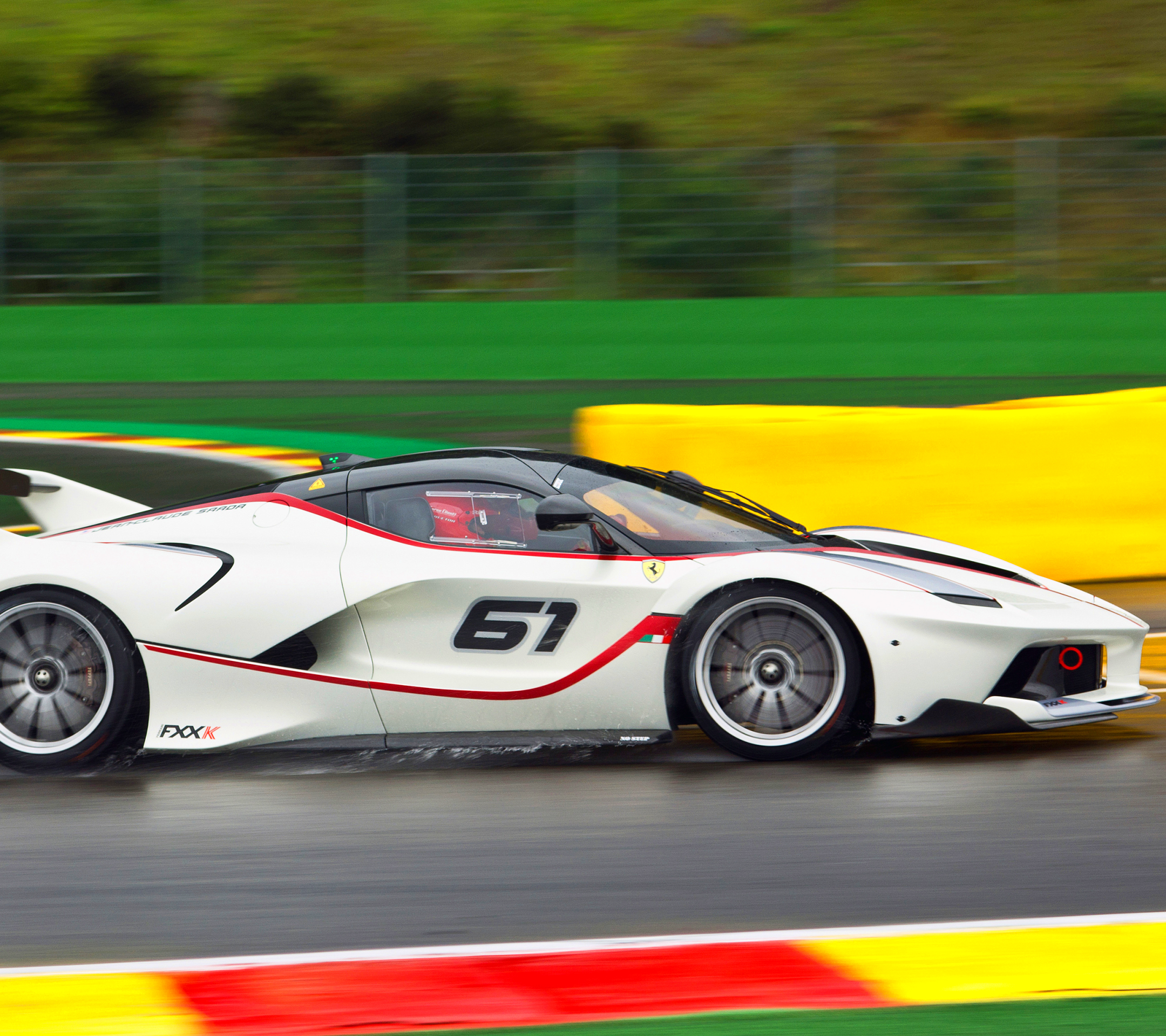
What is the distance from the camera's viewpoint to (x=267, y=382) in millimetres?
15266

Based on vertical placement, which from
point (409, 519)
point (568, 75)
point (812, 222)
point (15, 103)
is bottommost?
point (409, 519)

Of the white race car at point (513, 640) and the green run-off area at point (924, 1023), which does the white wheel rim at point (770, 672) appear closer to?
the white race car at point (513, 640)

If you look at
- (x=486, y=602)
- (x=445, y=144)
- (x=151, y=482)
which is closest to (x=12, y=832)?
(x=486, y=602)

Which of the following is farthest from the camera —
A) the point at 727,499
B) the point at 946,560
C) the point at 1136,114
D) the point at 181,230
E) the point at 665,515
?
the point at 1136,114

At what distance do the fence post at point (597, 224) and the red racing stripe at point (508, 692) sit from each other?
10.7 meters

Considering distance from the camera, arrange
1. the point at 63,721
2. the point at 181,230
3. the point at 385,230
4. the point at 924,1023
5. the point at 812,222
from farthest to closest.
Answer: the point at 181,230 → the point at 385,230 → the point at 812,222 → the point at 63,721 → the point at 924,1023

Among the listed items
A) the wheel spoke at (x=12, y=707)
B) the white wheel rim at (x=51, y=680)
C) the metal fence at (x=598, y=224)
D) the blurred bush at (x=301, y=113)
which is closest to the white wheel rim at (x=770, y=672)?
the white wheel rim at (x=51, y=680)

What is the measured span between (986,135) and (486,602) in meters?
20.2

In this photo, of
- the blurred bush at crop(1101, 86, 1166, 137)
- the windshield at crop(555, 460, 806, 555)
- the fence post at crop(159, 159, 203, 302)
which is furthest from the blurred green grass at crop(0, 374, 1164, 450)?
the blurred bush at crop(1101, 86, 1166, 137)

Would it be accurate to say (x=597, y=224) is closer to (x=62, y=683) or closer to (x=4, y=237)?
(x=4, y=237)

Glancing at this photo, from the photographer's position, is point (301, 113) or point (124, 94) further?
point (124, 94)

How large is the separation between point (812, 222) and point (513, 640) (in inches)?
429

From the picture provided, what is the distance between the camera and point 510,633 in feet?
17.5

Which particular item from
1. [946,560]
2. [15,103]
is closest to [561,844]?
[946,560]
